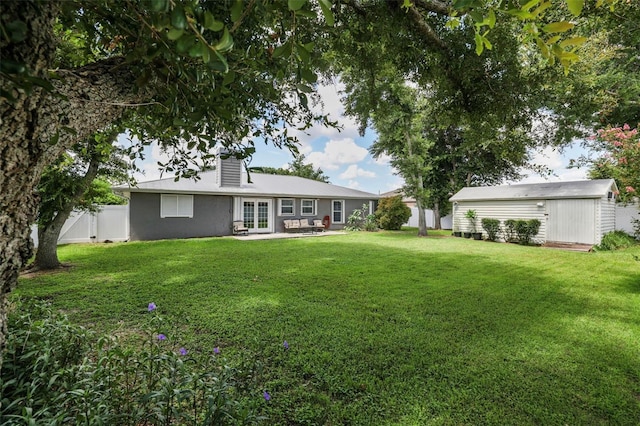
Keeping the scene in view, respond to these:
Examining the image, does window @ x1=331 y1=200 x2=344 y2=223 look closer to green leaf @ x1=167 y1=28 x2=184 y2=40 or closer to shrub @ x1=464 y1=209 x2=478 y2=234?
shrub @ x1=464 y1=209 x2=478 y2=234

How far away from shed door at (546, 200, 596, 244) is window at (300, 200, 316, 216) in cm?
1166

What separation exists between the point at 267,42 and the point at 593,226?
1529cm

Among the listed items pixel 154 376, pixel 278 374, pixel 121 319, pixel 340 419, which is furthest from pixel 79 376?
pixel 121 319

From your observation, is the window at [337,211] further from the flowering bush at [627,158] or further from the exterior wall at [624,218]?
the exterior wall at [624,218]

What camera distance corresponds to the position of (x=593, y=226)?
11852mm

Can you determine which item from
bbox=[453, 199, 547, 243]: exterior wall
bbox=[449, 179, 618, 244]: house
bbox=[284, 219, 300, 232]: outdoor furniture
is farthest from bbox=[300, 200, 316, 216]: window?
bbox=[449, 179, 618, 244]: house

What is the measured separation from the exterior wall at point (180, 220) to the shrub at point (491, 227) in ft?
42.3

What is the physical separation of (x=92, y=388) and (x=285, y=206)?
1486 centimetres

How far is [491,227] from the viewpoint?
14352 millimetres

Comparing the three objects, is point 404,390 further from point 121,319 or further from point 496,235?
point 496,235

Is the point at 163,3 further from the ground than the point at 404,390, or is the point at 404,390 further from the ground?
the point at 163,3

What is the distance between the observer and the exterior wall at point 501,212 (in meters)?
13.3

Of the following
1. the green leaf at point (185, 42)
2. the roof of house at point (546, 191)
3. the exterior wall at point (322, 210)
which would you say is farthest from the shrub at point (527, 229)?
the green leaf at point (185, 42)

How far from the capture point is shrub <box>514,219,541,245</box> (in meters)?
13.1
